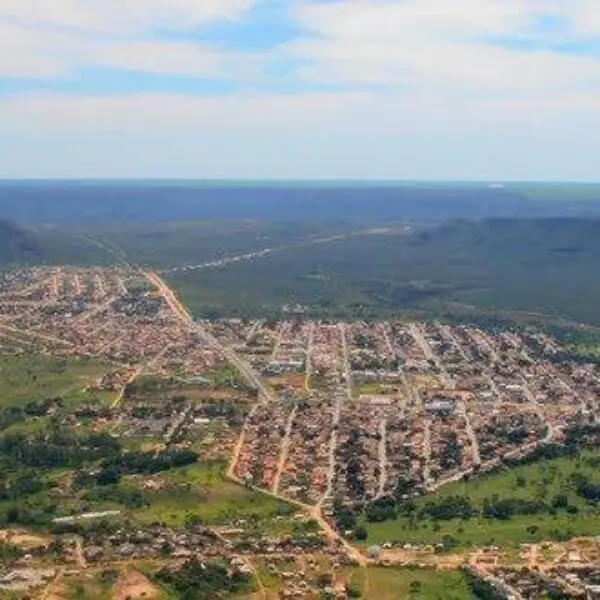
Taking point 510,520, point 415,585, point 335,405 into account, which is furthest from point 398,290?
point 415,585

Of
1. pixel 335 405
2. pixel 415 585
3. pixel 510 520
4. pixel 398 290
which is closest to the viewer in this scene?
pixel 415 585

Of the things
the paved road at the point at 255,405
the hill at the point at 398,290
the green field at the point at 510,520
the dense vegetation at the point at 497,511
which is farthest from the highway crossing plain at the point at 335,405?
the hill at the point at 398,290

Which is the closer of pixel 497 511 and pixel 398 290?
pixel 497 511

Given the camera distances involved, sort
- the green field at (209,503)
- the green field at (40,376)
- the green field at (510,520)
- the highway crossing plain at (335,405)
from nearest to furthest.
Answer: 1. the highway crossing plain at (335,405)
2. the green field at (510,520)
3. the green field at (209,503)
4. the green field at (40,376)

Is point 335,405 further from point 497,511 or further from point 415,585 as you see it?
point 415,585

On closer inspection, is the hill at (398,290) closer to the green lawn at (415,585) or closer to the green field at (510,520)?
the green field at (510,520)

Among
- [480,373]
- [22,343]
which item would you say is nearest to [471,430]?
[480,373]
